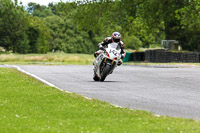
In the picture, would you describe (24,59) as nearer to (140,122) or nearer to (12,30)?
(12,30)

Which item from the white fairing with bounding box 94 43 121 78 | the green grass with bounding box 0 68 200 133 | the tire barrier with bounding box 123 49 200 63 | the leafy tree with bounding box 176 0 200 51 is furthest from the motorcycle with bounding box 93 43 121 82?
the leafy tree with bounding box 176 0 200 51

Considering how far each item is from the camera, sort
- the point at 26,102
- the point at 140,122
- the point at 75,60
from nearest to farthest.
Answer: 1. the point at 140,122
2. the point at 26,102
3. the point at 75,60

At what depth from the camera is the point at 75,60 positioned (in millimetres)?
55000

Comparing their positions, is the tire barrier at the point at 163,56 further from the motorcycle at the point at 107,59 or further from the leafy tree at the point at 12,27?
the leafy tree at the point at 12,27

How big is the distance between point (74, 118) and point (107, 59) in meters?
10.4

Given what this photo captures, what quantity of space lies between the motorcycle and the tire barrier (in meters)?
22.8

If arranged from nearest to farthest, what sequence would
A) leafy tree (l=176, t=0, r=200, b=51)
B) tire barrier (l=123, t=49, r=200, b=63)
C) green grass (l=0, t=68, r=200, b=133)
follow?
green grass (l=0, t=68, r=200, b=133), tire barrier (l=123, t=49, r=200, b=63), leafy tree (l=176, t=0, r=200, b=51)

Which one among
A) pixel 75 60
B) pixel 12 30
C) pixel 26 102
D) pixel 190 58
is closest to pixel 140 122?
pixel 26 102

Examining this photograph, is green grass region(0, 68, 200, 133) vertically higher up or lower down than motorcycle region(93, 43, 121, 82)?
lower down

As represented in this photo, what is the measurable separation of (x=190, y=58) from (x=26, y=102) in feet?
103

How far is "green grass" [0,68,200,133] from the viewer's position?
817 cm

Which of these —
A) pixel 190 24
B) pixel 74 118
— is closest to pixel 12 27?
pixel 190 24

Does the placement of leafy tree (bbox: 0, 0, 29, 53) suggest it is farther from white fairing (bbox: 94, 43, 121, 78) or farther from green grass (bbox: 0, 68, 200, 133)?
green grass (bbox: 0, 68, 200, 133)

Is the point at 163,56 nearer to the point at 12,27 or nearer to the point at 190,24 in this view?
the point at 190,24
